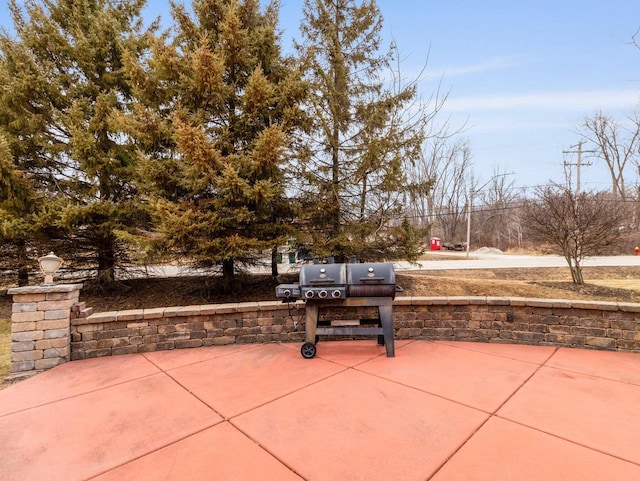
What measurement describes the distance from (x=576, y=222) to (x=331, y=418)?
8892 millimetres

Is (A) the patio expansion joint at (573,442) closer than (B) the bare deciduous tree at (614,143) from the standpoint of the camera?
Yes

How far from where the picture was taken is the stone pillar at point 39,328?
3.04 meters

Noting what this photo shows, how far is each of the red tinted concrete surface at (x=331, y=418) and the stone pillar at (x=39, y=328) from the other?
0.21 m

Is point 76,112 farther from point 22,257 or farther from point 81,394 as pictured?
point 81,394

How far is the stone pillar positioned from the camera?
3035mm

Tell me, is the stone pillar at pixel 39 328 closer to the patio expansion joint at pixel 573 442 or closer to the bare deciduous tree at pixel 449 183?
the patio expansion joint at pixel 573 442

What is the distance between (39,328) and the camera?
3.11 meters

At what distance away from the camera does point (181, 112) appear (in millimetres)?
5395

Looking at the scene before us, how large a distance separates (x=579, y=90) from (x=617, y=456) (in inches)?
522

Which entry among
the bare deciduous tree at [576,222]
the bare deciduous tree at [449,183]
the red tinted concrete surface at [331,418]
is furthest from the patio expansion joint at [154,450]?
the bare deciduous tree at [449,183]

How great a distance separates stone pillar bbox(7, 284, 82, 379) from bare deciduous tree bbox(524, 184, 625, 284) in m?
10.2

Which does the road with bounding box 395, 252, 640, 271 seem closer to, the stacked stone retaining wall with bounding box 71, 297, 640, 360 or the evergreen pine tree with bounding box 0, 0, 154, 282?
the stacked stone retaining wall with bounding box 71, 297, 640, 360

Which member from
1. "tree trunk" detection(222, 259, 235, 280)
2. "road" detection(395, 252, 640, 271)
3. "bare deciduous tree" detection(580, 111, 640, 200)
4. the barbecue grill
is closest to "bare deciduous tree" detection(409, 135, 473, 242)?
"bare deciduous tree" detection(580, 111, 640, 200)

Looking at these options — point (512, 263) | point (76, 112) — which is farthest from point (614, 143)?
point (76, 112)
